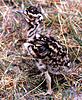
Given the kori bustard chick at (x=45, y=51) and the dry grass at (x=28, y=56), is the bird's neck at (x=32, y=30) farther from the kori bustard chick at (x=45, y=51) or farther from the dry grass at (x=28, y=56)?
the dry grass at (x=28, y=56)

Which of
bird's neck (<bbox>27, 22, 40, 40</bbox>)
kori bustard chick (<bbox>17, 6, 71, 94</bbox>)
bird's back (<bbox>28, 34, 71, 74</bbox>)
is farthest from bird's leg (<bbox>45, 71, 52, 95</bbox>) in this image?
bird's neck (<bbox>27, 22, 40, 40</bbox>)

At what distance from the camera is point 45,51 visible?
2.39 metres

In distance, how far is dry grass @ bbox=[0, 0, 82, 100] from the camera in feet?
8.45

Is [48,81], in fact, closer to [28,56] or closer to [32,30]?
[28,56]

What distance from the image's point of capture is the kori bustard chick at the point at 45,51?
2.40 meters

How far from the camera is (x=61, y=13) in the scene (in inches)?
140

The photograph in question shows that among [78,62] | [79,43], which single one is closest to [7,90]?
[78,62]

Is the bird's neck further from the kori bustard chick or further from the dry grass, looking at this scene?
the dry grass

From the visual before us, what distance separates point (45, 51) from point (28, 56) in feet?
2.54

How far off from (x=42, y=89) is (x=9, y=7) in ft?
7.50

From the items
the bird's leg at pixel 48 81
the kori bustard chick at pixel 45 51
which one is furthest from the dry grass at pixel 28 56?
the kori bustard chick at pixel 45 51

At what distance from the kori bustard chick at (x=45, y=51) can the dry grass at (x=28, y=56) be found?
226 mm

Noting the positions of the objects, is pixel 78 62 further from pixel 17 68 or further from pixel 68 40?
pixel 17 68

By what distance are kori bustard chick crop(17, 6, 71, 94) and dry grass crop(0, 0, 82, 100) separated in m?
0.23
